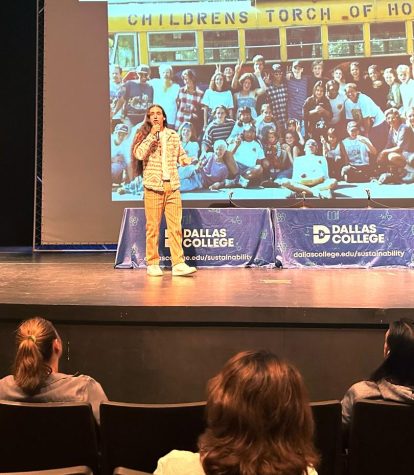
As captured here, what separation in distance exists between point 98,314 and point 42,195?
430 centimetres

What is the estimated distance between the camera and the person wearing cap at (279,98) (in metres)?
6.50

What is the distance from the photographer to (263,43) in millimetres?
6566

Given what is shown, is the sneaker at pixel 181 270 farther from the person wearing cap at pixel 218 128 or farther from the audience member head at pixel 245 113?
the audience member head at pixel 245 113

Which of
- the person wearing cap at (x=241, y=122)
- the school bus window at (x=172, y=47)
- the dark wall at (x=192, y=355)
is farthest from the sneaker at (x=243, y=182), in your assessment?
the dark wall at (x=192, y=355)

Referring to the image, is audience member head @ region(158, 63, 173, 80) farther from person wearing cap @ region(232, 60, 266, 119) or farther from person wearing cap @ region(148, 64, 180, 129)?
person wearing cap @ region(232, 60, 266, 119)

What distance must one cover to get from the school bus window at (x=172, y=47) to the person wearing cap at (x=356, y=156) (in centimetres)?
210

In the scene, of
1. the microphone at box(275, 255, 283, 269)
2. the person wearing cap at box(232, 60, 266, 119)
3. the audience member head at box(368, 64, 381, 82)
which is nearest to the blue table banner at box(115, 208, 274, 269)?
the microphone at box(275, 255, 283, 269)

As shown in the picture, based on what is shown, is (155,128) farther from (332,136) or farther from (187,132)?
(332,136)

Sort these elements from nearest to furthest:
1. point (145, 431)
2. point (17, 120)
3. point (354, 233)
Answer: point (145, 431) < point (354, 233) < point (17, 120)

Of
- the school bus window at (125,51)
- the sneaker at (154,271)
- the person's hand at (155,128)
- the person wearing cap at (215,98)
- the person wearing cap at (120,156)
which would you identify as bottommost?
the sneaker at (154,271)

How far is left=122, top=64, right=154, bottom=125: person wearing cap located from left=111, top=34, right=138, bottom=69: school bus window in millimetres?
134

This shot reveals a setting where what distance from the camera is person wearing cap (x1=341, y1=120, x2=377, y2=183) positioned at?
6.41 meters

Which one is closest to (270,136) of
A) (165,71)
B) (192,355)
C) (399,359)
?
(165,71)

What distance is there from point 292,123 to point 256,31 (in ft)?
4.00
